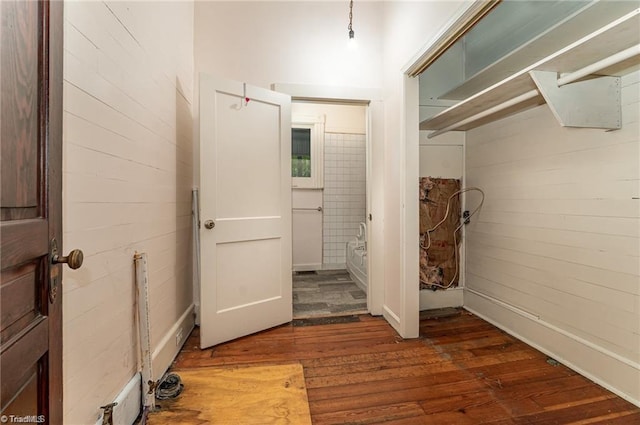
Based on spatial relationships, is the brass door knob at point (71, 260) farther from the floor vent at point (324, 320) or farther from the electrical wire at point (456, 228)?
the electrical wire at point (456, 228)

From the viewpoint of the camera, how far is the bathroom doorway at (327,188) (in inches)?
164

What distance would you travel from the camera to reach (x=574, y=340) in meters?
1.75

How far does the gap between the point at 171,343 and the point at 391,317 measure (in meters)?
1.72

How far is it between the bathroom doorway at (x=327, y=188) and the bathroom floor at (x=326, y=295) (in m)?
0.10

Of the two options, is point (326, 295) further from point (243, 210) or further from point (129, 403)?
point (129, 403)

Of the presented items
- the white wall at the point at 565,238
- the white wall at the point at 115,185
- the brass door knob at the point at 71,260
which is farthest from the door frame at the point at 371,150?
the brass door knob at the point at 71,260

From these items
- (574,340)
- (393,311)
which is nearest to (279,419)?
(393,311)

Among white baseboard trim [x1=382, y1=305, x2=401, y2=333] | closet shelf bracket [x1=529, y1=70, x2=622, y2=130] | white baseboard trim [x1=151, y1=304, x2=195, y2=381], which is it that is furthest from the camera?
white baseboard trim [x1=382, y1=305, x2=401, y2=333]

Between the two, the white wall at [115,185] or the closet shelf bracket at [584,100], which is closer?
the white wall at [115,185]

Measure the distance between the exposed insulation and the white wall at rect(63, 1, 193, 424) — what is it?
2.19m

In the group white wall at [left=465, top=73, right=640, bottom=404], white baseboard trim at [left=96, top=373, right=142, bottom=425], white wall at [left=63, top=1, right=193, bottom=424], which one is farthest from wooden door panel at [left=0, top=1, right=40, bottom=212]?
white wall at [left=465, top=73, right=640, bottom=404]

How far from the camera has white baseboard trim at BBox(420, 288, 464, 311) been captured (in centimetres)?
269

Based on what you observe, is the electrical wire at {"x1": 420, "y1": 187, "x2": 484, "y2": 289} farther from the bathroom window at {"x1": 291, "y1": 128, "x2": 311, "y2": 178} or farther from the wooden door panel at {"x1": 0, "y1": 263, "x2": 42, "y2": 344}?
the wooden door panel at {"x1": 0, "y1": 263, "x2": 42, "y2": 344}

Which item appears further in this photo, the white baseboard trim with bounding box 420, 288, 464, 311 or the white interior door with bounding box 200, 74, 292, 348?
the white baseboard trim with bounding box 420, 288, 464, 311
